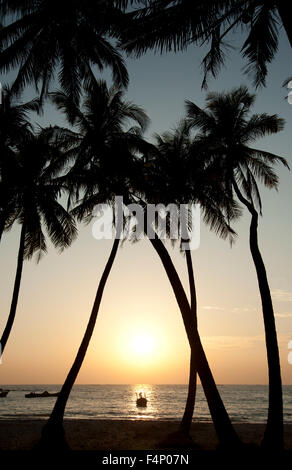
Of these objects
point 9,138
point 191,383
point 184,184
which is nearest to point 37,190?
point 9,138

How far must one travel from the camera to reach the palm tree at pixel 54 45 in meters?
11.5

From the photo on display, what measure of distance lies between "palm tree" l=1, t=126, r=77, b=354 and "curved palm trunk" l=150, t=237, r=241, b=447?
627 cm

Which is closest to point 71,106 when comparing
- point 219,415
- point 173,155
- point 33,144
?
point 33,144

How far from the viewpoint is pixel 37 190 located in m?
19.3

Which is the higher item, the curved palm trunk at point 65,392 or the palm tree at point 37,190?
the palm tree at point 37,190

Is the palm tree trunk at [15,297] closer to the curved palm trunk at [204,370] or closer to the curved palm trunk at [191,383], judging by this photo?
the curved palm trunk at [204,370]

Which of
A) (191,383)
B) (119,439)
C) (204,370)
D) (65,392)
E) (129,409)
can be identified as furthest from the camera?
(129,409)

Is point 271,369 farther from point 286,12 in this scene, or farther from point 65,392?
point 286,12

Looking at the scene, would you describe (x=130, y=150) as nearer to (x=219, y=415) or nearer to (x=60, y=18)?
(x=60, y=18)

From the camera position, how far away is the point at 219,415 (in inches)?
503

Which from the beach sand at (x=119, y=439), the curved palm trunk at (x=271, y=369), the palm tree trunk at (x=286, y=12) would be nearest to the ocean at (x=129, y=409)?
the beach sand at (x=119, y=439)

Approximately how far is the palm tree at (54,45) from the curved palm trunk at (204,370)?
6.14 metres

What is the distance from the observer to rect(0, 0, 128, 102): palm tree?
1152 cm

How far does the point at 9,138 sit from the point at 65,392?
405 inches
